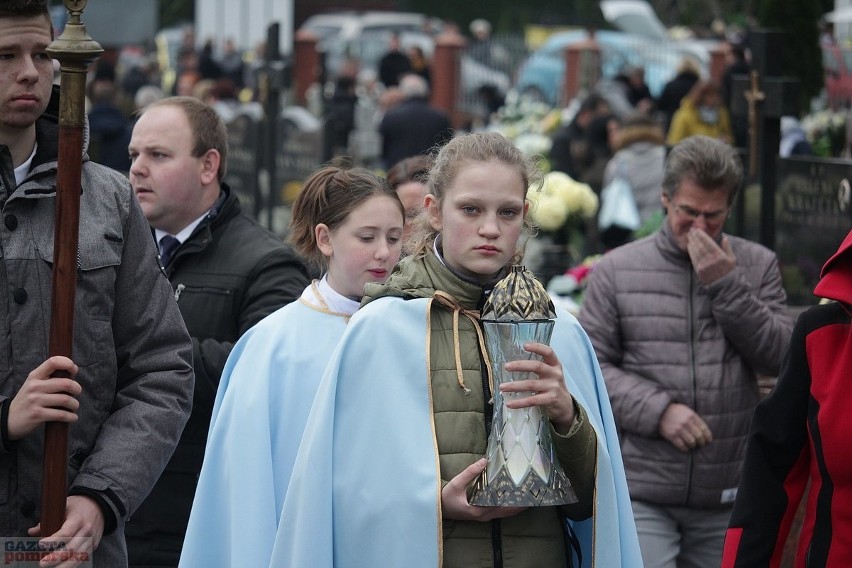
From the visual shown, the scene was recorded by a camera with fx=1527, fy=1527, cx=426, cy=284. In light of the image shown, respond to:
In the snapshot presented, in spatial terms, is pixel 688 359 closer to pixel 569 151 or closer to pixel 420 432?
pixel 420 432

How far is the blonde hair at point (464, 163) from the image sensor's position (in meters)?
3.74

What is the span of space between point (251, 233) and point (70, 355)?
6.47ft

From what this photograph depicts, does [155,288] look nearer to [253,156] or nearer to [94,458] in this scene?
[94,458]

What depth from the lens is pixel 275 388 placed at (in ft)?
13.9

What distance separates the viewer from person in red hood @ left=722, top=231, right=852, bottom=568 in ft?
11.5

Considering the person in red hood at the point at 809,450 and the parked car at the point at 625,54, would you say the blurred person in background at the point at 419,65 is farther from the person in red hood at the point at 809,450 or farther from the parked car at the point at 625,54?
the person in red hood at the point at 809,450

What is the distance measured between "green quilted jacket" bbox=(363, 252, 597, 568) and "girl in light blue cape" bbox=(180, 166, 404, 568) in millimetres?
695

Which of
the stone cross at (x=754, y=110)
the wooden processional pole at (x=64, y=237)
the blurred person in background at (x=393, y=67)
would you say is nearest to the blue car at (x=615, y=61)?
the blurred person in background at (x=393, y=67)

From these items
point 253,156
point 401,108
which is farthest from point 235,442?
point 401,108

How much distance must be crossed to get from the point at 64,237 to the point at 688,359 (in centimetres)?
280

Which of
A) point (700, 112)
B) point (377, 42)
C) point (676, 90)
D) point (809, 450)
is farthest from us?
point (377, 42)

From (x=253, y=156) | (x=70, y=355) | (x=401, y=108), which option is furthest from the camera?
(x=401, y=108)

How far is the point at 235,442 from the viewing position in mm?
4156

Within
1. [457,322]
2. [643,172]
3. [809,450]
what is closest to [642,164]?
[643,172]
